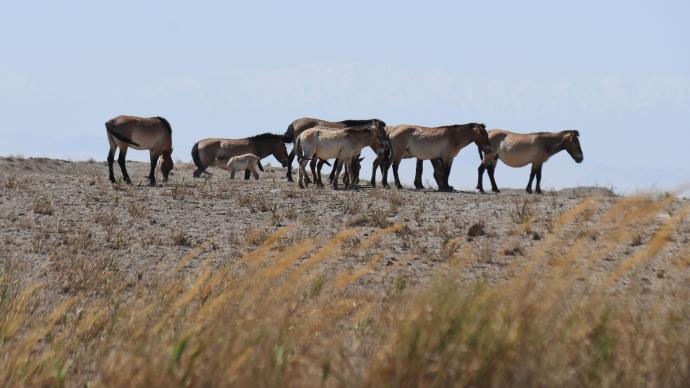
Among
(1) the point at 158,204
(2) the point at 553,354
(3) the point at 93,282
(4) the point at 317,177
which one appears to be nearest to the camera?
(2) the point at 553,354

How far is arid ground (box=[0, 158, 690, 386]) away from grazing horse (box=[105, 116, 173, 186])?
1050 millimetres

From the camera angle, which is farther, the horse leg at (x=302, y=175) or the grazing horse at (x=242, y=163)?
the grazing horse at (x=242, y=163)

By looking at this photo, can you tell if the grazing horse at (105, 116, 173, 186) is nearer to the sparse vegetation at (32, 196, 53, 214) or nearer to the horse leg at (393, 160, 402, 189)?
the sparse vegetation at (32, 196, 53, 214)

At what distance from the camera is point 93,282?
484 inches

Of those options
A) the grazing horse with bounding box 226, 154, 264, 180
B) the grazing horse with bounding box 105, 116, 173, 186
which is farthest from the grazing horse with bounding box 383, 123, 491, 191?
the grazing horse with bounding box 226, 154, 264, 180

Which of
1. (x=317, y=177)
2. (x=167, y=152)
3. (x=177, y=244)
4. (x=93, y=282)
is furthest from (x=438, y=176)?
(x=93, y=282)

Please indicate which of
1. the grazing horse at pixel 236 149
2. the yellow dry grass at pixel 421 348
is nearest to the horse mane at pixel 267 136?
the grazing horse at pixel 236 149

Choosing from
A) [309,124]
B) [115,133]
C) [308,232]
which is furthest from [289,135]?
[308,232]

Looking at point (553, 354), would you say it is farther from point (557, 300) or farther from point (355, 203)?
point (355, 203)

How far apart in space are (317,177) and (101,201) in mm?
6743

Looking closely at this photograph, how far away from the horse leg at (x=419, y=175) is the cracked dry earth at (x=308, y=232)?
326cm

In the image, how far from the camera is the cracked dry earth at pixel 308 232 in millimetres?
13266

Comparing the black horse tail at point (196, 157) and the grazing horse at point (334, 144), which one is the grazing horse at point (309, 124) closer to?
the grazing horse at point (334, 144)

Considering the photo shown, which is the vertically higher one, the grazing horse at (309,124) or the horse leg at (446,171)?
the grazing horse at (309,124)
